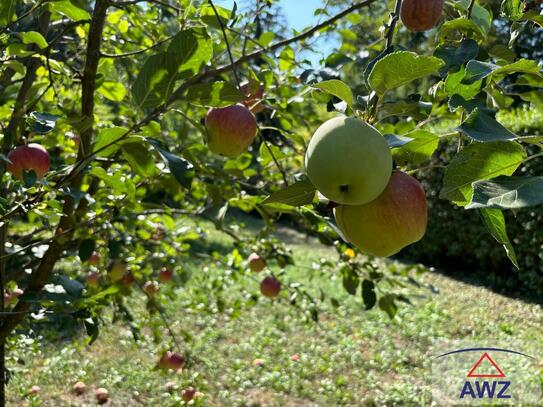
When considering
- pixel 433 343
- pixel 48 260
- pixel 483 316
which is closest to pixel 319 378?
pixel 433 343

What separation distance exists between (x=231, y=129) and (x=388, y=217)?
0.63m

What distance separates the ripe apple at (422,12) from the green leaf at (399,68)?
24.1 inches

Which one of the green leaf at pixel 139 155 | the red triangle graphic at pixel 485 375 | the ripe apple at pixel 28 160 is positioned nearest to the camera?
the green leaf at pixel 139 155

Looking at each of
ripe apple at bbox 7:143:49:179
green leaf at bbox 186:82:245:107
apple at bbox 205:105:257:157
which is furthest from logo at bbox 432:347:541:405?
green leaf at bbox 186:82:245:107

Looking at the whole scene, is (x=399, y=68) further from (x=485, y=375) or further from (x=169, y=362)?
(x=485, y=375)

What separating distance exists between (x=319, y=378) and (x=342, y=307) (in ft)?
5.54

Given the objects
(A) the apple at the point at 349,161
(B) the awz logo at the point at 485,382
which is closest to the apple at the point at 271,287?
(B) the awz logo at the point at 485,382

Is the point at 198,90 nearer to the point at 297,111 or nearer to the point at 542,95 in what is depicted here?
the point at 542,95

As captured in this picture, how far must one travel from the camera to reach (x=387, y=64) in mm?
671

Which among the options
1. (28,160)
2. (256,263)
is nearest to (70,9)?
(28,160)

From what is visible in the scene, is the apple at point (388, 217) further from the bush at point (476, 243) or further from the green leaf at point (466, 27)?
the bush at point (476, 243)

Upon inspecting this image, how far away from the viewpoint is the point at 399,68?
0.68m

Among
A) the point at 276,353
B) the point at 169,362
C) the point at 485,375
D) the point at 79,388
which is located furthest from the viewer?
the point at 276,353

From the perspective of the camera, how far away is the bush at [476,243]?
599 centimetres
